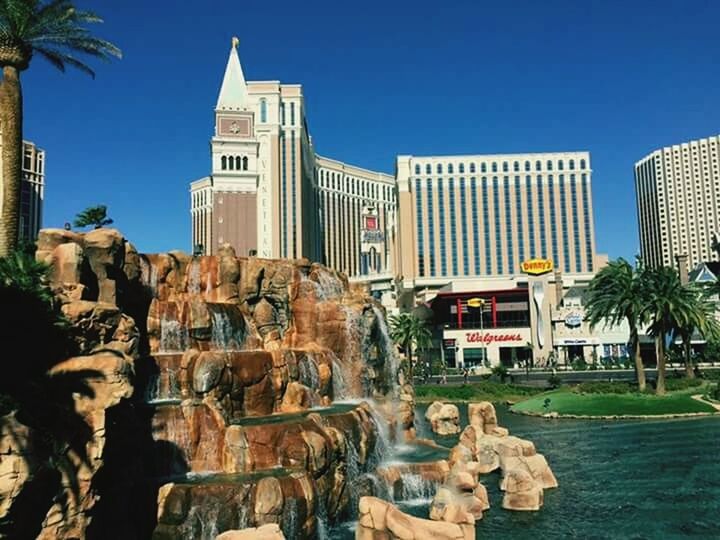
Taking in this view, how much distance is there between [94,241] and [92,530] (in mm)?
13112

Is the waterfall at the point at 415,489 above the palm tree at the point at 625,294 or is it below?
below

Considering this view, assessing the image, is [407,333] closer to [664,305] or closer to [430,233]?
[664,305]

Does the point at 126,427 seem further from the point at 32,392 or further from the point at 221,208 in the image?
the point at 221,208

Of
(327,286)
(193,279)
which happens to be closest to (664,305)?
(327,286)

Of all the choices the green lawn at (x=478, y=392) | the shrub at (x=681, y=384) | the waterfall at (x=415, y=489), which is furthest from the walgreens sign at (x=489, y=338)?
the waterfall at (x=415, y=489)

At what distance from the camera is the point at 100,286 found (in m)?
26.8

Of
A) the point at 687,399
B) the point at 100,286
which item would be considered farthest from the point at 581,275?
the point at 100,286

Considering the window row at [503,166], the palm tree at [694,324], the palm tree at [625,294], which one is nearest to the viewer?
the palm tree at [625,294]

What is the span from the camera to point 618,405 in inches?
2085

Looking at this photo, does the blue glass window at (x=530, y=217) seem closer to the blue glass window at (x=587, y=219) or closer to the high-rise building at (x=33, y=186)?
the blue glass window at (x=587, y=219)

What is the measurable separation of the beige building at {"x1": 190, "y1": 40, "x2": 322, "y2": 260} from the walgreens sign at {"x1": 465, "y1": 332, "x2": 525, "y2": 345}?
53.3 metres

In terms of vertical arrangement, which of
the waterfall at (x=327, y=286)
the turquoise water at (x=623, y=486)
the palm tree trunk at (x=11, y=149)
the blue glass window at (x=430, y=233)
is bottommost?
the turquoise water at (x=623, y=486)

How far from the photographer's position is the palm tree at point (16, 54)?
2636cm

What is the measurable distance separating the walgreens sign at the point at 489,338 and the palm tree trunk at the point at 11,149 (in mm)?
88347
